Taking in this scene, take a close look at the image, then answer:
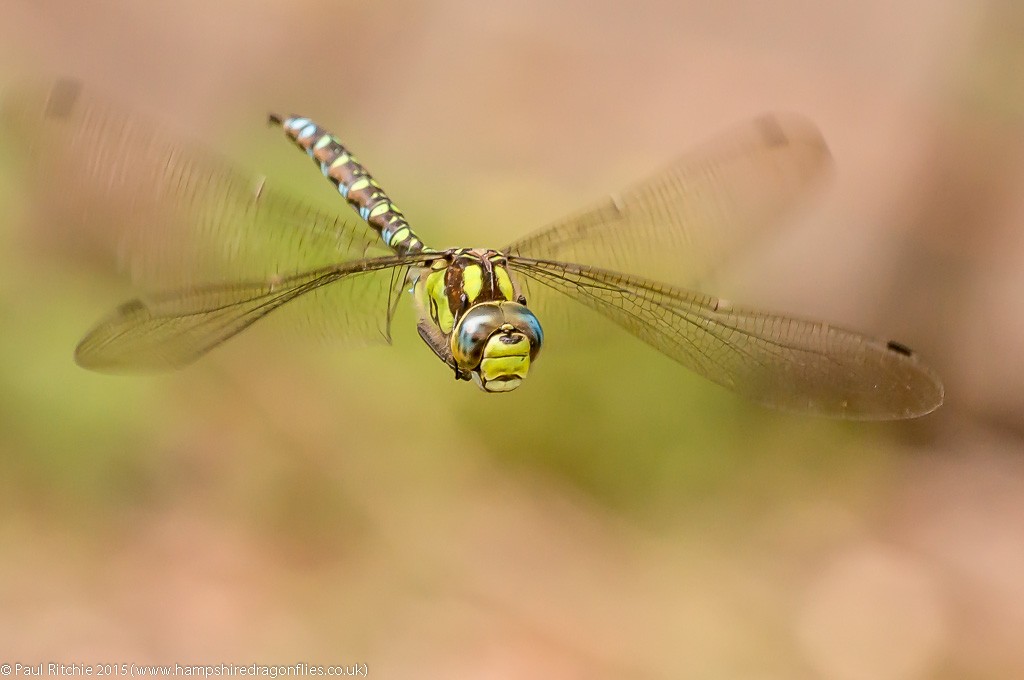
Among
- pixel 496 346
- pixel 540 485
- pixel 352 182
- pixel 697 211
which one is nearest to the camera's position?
pixel 496 346

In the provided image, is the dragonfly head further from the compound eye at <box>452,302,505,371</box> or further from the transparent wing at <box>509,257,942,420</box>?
the transparent wing at <box>509,257,942,420</box>

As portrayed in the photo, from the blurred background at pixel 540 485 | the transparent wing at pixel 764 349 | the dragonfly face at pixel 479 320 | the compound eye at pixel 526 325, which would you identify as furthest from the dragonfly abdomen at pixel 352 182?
the blurred background at pixel 540 485

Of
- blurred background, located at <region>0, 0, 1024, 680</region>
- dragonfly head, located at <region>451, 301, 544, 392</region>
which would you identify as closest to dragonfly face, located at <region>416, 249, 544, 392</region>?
dragonfly head, located at <region>451, 301, 544, 392</region>

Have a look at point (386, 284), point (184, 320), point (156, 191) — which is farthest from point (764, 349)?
point (156, 191)

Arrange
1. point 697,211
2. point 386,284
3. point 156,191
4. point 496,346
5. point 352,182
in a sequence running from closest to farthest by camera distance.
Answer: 1. point 496,346
2. point 156,191
3. point 386,284
4. point 697,211
5. point 352,182

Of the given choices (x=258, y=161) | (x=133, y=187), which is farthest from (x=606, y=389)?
(x=133, y=187)

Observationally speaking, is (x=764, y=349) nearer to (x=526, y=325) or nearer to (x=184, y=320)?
(x=526, y=325)

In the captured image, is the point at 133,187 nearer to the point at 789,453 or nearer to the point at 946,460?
the point at 789,453
